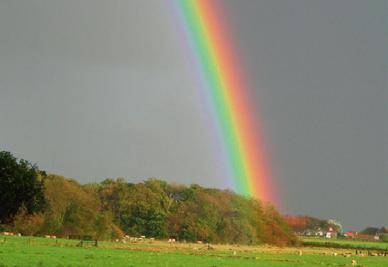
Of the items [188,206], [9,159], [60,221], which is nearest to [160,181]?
[188,206]

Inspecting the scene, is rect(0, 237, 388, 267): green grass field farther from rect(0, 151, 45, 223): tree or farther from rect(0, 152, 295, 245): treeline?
rect(0, 152, 295, 245): treeline

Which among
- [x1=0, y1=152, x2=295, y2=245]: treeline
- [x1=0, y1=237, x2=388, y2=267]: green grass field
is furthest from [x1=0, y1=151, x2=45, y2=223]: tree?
[x1=0, y1=152, x2=295, y2=245]: treeline

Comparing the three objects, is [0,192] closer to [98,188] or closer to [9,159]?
Result: [9,159]

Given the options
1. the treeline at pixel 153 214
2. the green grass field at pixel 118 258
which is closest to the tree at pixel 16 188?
the green grass field at pixel 118 258

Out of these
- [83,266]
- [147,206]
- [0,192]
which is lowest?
[83,266]

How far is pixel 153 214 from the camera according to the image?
129 m

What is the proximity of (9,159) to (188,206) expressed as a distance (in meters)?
78.1

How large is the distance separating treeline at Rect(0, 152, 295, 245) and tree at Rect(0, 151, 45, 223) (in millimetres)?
28299

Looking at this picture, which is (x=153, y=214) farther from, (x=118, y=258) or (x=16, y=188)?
(x=118, y=258)

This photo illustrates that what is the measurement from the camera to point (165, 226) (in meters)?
130

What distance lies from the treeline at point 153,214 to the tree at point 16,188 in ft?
92.8

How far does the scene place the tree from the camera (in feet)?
200

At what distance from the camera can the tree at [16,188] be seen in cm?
6094

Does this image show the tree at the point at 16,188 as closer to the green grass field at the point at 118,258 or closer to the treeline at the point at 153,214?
the green grass field at the point at 118,258
